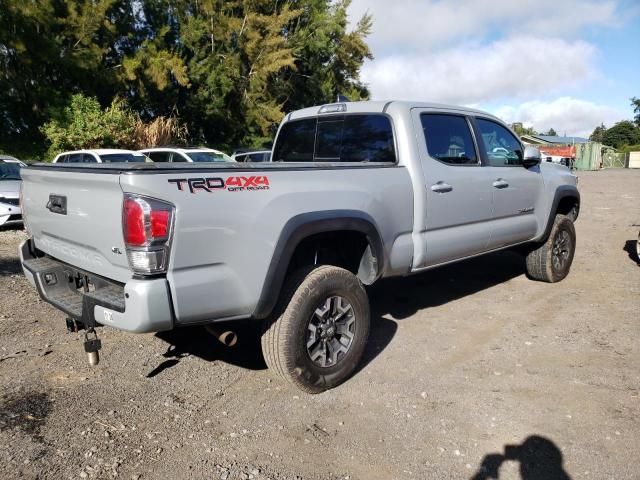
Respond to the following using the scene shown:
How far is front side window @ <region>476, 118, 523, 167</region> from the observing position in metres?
5.03

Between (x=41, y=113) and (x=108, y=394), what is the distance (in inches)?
741

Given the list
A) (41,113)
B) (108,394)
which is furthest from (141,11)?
(108,394)

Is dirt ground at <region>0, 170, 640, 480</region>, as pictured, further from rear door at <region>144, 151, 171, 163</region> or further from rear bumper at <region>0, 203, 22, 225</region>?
rear door at <region>144, 151, 171, 163</region>

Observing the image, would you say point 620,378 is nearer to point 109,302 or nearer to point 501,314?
point 501,314

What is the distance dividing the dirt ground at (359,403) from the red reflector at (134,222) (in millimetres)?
1175

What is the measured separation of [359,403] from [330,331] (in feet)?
1.65

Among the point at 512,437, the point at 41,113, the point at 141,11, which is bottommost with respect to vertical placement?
the point at 512,437

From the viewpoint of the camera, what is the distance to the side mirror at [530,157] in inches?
207

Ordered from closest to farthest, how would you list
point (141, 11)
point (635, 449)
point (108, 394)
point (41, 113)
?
point (635, 449) < point (108, 394) < point (41, 113) < point (141, 11)

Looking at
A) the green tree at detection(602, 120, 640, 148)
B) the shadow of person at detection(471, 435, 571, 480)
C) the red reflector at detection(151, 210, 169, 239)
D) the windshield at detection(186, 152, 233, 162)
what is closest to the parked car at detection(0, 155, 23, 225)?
the windshield at detection(186, 152, 233, 162)

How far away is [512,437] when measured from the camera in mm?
3025

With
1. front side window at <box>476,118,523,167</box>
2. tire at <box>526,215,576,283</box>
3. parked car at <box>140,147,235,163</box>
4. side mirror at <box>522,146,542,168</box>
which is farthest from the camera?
parked car at <box>140,147,235,163</box>

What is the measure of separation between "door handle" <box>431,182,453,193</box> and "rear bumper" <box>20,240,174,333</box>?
2.30 metres

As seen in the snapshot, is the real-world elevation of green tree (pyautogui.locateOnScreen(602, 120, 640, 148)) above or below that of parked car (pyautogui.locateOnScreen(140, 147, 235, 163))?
above
